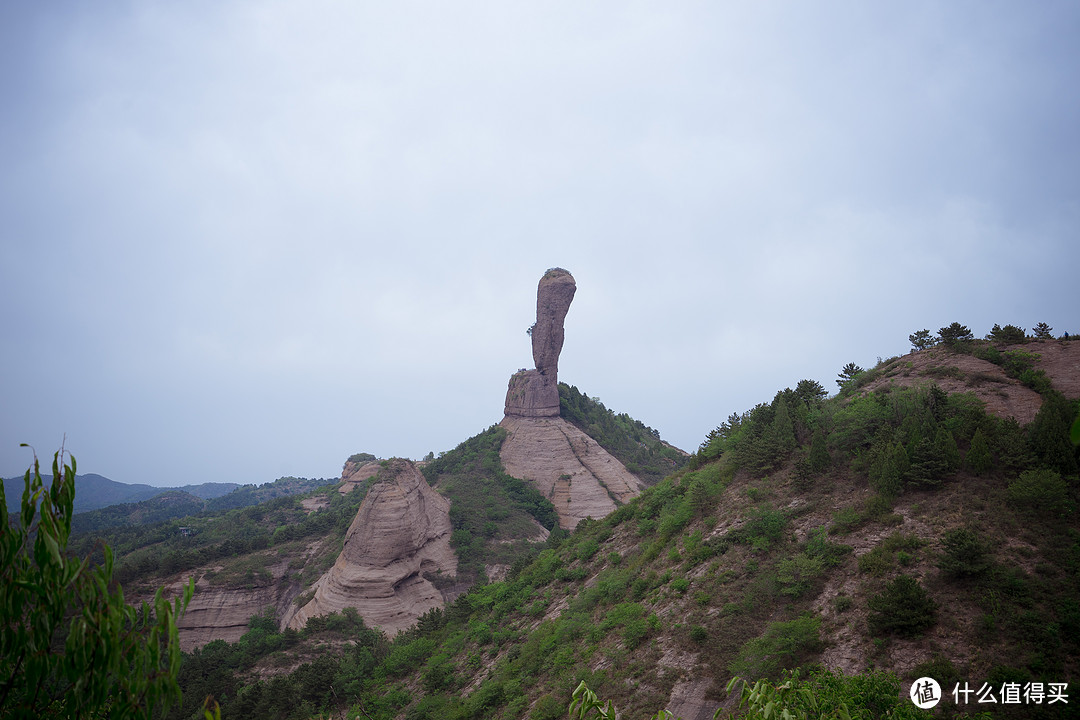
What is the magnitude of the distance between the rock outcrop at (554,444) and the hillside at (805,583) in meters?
26.9

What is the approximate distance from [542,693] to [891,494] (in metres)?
11.4

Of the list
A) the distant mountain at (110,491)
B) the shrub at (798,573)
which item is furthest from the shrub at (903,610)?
the distant mountain at (110,491)

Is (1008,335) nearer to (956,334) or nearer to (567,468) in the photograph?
(956,334)

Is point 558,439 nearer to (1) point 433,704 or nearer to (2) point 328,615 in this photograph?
(2) point 328,615

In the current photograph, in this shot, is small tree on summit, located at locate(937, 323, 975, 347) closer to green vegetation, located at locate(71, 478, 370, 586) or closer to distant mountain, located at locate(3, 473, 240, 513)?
green vegetation, located at locate(71, 478, 370, 586)

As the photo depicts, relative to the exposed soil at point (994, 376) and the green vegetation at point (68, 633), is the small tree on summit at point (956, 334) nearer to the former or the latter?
the exposed soil at point (994, 376)

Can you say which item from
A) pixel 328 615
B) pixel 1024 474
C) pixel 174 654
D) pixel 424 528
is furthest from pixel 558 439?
pixel 174 654

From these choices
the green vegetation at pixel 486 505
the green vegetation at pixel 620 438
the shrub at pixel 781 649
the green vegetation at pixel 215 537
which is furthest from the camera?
the green vegetation at pixel 620 438

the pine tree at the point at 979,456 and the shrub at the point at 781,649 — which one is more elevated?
the pine tree at the point at 979,456

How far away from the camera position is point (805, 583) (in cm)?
1188

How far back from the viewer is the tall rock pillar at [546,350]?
56688 millimetres

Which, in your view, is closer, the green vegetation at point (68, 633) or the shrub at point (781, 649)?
the green vegetation at point (68, 633)

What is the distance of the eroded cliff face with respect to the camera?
29.6 metres

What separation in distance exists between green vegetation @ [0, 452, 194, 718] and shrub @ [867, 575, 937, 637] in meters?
11.9
